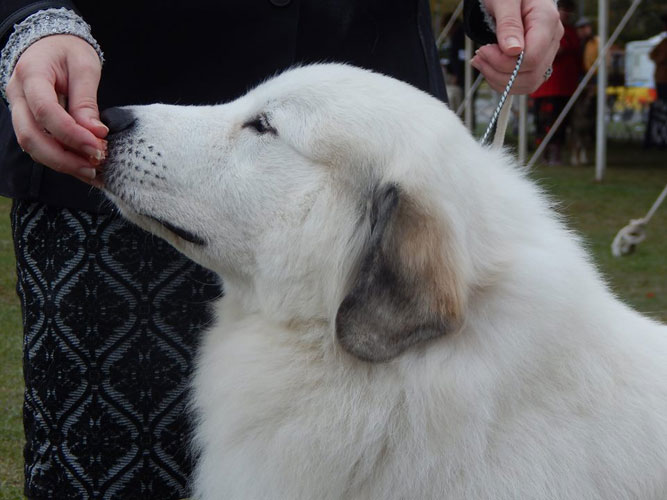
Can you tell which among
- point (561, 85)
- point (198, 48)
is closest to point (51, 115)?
point (198, 48)

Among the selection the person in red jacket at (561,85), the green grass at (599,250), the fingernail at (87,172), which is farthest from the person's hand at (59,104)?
the person in red jacket at (561,85)

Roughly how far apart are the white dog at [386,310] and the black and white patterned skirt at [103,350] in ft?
1.22

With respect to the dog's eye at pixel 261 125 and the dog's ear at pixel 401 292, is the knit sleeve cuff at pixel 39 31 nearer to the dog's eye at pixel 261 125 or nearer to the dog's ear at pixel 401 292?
the dog's eye at pixel 261 125

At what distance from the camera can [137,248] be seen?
2.71 meters

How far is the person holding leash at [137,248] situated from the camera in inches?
103

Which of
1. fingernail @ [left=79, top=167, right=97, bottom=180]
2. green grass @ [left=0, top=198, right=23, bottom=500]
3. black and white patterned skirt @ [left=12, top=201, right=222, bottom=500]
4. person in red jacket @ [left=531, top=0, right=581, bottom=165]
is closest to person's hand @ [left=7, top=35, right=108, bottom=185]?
fingernail @ [left=79, top=167, right=97, bottom=180]

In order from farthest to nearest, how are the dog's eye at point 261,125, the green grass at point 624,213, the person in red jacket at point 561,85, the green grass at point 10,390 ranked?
the person in red jacket at point 561,85 < the green grass at point 624,213 < the green grass at point 10,390 < the dog's eye at point 261,125

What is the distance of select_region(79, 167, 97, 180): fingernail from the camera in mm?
2229

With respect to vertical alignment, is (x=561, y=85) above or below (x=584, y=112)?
above

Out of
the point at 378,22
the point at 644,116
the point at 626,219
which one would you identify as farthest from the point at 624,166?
the point at 378,22

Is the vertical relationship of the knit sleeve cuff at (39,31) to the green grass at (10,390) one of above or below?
above

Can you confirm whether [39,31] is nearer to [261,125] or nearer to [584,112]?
[261,125]

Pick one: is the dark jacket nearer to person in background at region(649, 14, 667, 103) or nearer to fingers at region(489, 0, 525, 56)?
fingers at region(489, 0, 525, 56)

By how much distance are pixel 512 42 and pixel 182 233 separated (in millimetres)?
1030
